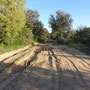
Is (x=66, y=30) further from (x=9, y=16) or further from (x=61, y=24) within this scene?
(x=9, y=16)

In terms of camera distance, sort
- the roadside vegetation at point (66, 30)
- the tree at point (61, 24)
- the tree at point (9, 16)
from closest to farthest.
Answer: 1. the tree at point (9, 16)
2. the roadside vegetation at point (66, 30)
3. the tree at point (61, 24)

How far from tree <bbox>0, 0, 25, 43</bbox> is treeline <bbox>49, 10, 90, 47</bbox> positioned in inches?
696

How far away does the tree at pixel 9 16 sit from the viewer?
43.2ft

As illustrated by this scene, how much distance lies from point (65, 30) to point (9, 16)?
857 inches

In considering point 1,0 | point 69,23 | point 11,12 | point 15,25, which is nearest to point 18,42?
point 15,25

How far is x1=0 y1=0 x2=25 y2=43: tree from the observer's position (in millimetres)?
13180

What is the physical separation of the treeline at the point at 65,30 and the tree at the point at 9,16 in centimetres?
1768

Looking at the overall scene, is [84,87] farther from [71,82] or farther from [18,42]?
[18,42]

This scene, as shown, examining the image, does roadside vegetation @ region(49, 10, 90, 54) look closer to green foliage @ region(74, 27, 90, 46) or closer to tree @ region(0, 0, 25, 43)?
green foliage @ region(74, 27, 90, 46)

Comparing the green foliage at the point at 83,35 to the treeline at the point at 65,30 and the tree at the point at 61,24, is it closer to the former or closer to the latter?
the treeline at the point at 65,30

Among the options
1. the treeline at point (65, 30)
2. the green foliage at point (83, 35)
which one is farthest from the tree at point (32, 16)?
the green foliage at point (83, 35)

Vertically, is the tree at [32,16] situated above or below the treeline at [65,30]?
above

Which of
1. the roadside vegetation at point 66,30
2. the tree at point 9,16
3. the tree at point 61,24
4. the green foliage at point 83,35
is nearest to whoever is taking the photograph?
the tree at point 9,16

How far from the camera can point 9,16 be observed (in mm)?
13758
